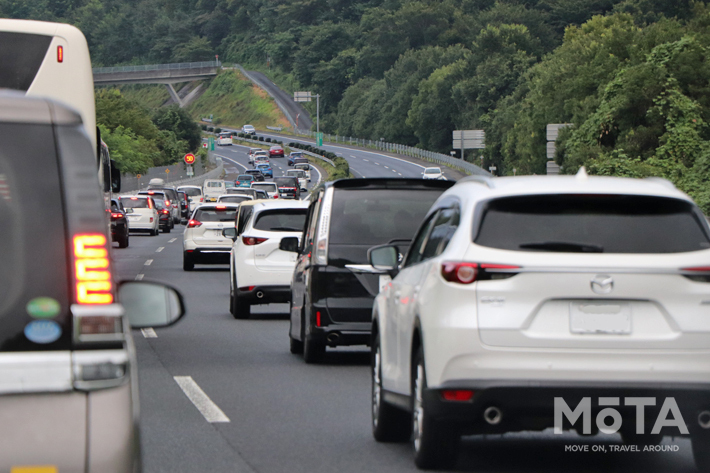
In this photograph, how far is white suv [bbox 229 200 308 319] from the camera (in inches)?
697

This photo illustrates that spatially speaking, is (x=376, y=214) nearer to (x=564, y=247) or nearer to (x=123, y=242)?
(x=564, y=247)

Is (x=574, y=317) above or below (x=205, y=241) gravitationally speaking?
above

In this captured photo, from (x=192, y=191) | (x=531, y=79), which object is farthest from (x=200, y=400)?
(x=531, y=79)

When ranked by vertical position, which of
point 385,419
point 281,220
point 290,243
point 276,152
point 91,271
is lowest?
point 276,152

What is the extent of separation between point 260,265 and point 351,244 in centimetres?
574

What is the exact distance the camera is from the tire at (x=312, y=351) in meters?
12.5

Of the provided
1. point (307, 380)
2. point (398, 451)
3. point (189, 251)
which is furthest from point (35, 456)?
point (189, 251)

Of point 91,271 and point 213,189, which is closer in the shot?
point 91,271

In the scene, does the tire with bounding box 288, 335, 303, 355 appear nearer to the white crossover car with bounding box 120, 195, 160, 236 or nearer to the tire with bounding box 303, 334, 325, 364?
the tire with bounding box 303, 334, 325, 364

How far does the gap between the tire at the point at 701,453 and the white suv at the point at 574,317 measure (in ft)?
0.36

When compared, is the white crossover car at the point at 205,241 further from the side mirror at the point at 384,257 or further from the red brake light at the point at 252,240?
the side mirror at the point at 384,257

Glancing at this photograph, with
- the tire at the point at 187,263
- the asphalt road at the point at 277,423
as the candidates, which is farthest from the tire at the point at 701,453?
the tire at the point at 187,263

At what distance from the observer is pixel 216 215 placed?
99.9 feet

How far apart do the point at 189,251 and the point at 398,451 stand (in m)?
21.2
